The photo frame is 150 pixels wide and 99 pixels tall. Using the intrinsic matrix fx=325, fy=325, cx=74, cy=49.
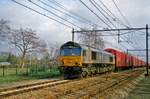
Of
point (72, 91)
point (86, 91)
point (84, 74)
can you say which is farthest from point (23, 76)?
point (72, 91)

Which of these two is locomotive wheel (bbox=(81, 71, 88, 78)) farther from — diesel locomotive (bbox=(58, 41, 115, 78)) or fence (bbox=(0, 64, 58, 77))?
fence (bbox=(0, 64, 58, 77))

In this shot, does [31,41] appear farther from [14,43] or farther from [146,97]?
[146,97]

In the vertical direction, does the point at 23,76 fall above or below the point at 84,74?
below

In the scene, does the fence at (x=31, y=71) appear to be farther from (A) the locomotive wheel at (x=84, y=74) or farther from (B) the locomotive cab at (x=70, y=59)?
(A) the locomotive wheel at (x=84, y=74)

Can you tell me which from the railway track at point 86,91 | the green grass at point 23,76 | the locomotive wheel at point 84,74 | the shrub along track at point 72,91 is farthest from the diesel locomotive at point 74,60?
the railway track at point 86,91

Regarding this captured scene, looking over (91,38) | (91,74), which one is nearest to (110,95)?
(91,74)

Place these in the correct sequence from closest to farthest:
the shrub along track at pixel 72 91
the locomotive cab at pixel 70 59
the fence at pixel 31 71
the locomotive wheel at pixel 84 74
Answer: the shrub along track at pixel 72 91 < the locomotive cab at pixel 70 59 < the locomotive wheel at pixel 84 74 < the fence at pixel 31 71

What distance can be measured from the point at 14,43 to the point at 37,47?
6.27 meters

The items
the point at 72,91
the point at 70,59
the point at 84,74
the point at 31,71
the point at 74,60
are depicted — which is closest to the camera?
the point at 72,91

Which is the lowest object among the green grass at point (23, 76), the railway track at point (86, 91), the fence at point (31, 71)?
the railway track at point (86, 91)

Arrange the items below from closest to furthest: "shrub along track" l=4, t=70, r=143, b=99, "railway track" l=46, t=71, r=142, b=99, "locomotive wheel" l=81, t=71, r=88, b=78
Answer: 1. "shrub along track" l=4, t=70, r=143, b=99
2. "railway track" l=46, t=71, r=142, b=99
3. "locomotive wheel" l=81, t=71, r=88, b=78

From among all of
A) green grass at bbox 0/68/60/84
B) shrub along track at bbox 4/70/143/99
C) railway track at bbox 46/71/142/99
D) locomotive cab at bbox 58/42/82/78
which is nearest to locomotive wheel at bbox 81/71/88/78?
locomotive cab at bbox 58/42/82/78

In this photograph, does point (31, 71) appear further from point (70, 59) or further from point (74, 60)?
point (74, 60)

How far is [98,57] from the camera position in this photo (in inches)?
1495
